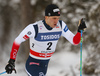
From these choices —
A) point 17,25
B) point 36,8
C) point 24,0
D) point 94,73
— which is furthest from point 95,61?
point 17,25

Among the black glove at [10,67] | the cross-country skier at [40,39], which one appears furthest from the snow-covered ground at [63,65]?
the black glove at [10,67]

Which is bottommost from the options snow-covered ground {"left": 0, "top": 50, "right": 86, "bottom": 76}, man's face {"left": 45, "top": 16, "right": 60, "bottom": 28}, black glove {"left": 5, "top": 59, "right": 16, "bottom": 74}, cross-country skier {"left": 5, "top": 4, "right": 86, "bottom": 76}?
snow-covered ground {"left": 0, "top": 50, "right": 86, "bottom": 76}

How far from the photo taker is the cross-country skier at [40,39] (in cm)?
341

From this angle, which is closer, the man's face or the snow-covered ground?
the man's face

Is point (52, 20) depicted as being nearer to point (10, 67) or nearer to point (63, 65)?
point (10, 67)

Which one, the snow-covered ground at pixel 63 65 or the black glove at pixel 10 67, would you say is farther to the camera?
the snow-covered ground at pixel 63 65

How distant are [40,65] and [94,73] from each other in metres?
4.03

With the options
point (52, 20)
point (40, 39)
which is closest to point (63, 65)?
point (40, 39)

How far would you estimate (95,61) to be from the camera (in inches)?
280

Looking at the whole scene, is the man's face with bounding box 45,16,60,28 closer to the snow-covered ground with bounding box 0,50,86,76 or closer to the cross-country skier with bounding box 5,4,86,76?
the cross-country skier with bounding box 5,4,86,76

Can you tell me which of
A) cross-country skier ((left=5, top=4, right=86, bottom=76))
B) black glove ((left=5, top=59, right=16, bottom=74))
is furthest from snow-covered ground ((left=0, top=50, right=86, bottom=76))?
black glove ((left=5, top=59, right=16, bottom=74))

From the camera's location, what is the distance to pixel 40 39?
3479 mm

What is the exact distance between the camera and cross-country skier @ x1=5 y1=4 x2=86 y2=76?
3412mm

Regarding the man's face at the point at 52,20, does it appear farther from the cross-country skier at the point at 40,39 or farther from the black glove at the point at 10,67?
the black glove at the point at 10,67
